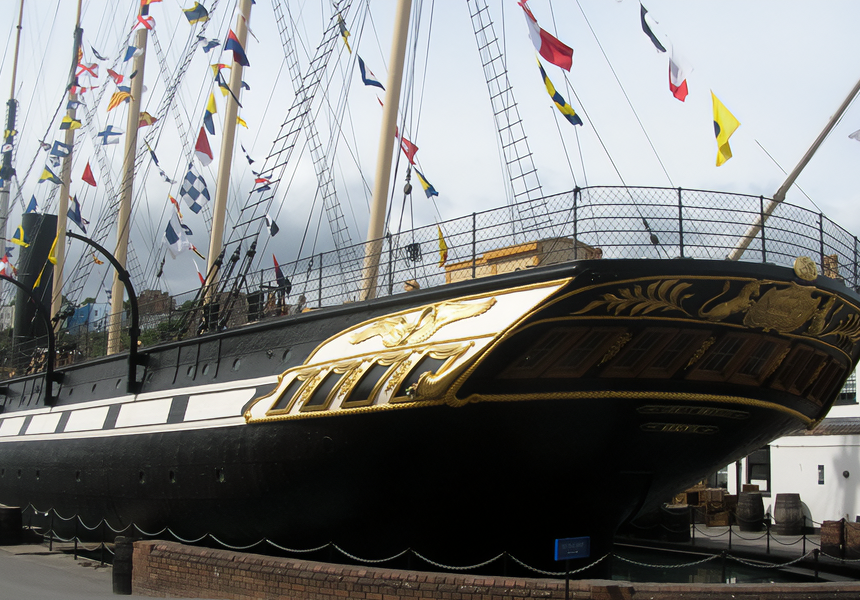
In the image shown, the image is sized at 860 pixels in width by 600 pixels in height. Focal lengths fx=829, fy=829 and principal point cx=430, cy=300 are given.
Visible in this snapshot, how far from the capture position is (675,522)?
54.9ft

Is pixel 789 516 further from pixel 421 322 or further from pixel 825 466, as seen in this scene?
pixel 421 322

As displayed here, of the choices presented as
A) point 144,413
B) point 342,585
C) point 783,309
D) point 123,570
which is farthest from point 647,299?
point 144,413

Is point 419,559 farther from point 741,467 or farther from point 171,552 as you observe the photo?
point 741,467

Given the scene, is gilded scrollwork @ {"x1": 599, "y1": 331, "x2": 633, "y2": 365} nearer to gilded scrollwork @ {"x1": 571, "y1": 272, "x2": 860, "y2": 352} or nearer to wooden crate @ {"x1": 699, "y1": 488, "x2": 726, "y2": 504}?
gilded scrollwork @ {"x1": 571, "y1": 272, "x2": 860, "y2": 352}

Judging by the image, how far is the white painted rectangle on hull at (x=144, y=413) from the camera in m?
13.1

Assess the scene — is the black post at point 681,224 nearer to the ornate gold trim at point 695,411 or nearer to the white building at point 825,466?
the ornate gold trim at point 695,411

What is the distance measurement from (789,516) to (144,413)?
45.4 ft

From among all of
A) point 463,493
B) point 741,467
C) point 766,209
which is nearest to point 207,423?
point 463,493

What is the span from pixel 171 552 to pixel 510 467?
15.1 ft

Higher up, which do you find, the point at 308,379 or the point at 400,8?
the point at 400,8

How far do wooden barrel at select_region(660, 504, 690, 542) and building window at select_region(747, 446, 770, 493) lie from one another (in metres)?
6.18

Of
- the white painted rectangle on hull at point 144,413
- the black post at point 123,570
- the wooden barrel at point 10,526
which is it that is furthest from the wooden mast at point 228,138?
the black post at point 123,570

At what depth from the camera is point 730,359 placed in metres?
9.23

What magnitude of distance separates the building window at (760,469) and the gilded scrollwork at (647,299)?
49.5 ft
